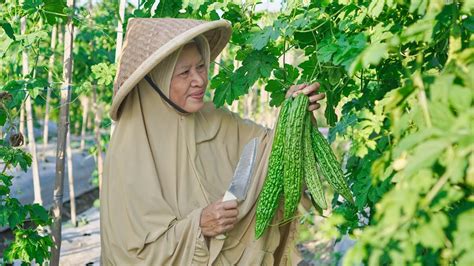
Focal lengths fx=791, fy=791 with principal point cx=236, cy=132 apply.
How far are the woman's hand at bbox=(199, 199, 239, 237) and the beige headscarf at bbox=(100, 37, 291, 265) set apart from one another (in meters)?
0.04

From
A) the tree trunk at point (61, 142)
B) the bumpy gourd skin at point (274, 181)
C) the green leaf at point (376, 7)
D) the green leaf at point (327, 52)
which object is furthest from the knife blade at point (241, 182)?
the tree trunk at point (61, 142)

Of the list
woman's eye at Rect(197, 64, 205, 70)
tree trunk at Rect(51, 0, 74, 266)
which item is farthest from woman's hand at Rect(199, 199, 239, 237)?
tree trunk at Rect(51, 0, 74, 266)

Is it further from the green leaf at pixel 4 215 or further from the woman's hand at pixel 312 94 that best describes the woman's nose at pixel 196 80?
the green leaf at pixel 4 215

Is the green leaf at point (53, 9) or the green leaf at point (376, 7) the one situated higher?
the green leaf at point (376, 7)

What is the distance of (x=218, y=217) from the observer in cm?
307

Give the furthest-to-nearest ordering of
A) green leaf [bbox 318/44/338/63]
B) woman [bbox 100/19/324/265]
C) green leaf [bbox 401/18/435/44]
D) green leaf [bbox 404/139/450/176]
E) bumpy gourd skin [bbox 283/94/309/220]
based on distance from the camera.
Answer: woman [bbox 100/19/324/265] < bumpy gourd skin [bbox 283/94/309/220] < green leaf [bbox 318/44/338/63] < green leaf [bbox 401/18/435/44] < green leaf [bbox 404/139/450/176]

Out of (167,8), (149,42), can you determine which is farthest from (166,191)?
(167,8)

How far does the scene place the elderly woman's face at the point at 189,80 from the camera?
324 cm

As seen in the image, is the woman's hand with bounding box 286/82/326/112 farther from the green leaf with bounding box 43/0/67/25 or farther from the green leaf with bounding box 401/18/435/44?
the green leaf with bounding box 43/0/67/25

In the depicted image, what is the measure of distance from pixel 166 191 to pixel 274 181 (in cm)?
64

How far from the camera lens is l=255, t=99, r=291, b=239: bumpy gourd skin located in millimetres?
2762

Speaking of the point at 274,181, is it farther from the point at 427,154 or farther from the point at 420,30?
the point at 427,154

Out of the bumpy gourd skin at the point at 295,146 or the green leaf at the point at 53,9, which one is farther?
the green leaf at the point at 53,9

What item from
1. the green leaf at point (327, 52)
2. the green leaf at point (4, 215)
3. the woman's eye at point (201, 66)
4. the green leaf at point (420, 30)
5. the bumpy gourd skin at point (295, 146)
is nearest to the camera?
the green leaf at point (420, 30)
